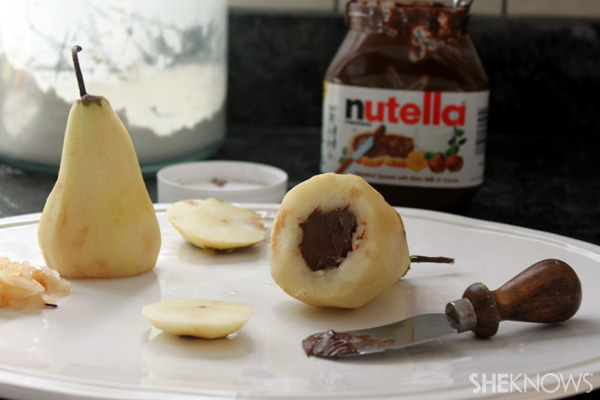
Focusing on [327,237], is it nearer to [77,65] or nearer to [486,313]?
[486,313]

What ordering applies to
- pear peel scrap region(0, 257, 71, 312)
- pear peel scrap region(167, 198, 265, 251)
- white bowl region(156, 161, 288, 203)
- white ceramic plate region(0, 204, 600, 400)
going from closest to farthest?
white ceramic plate region(0, 204, 600, 400)
pear peel scrap region(0, 257, 71, 312)
pear peel scrap region(167, 198, 265, 251)
white bowl region(156, 161, 288, 203)

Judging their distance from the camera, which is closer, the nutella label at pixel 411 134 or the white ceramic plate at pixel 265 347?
the white ceramic plate at pixel 265 347

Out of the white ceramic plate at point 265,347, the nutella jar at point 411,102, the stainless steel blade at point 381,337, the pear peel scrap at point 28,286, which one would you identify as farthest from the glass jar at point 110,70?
the stainless steel blade at point 381,337

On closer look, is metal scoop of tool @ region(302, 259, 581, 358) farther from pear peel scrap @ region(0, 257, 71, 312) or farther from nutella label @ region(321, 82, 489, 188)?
nutella label @ region(321, 82, 489, 188)

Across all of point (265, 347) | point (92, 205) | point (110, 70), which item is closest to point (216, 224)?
point (92, 205)

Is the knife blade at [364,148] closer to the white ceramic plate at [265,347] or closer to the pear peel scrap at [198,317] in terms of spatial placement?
the white ceramic plate at [265,347]

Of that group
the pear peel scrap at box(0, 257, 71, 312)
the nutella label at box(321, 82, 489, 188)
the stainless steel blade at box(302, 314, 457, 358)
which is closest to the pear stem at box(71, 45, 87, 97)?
the pear peel scrap at box(0, 257, 71, 312)

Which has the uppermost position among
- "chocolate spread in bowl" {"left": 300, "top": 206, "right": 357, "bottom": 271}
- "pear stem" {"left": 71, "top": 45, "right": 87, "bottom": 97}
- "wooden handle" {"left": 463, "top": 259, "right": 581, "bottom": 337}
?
"pear stem" {"left": 71, "top": 45, "right": 87, "bottom": 97}
